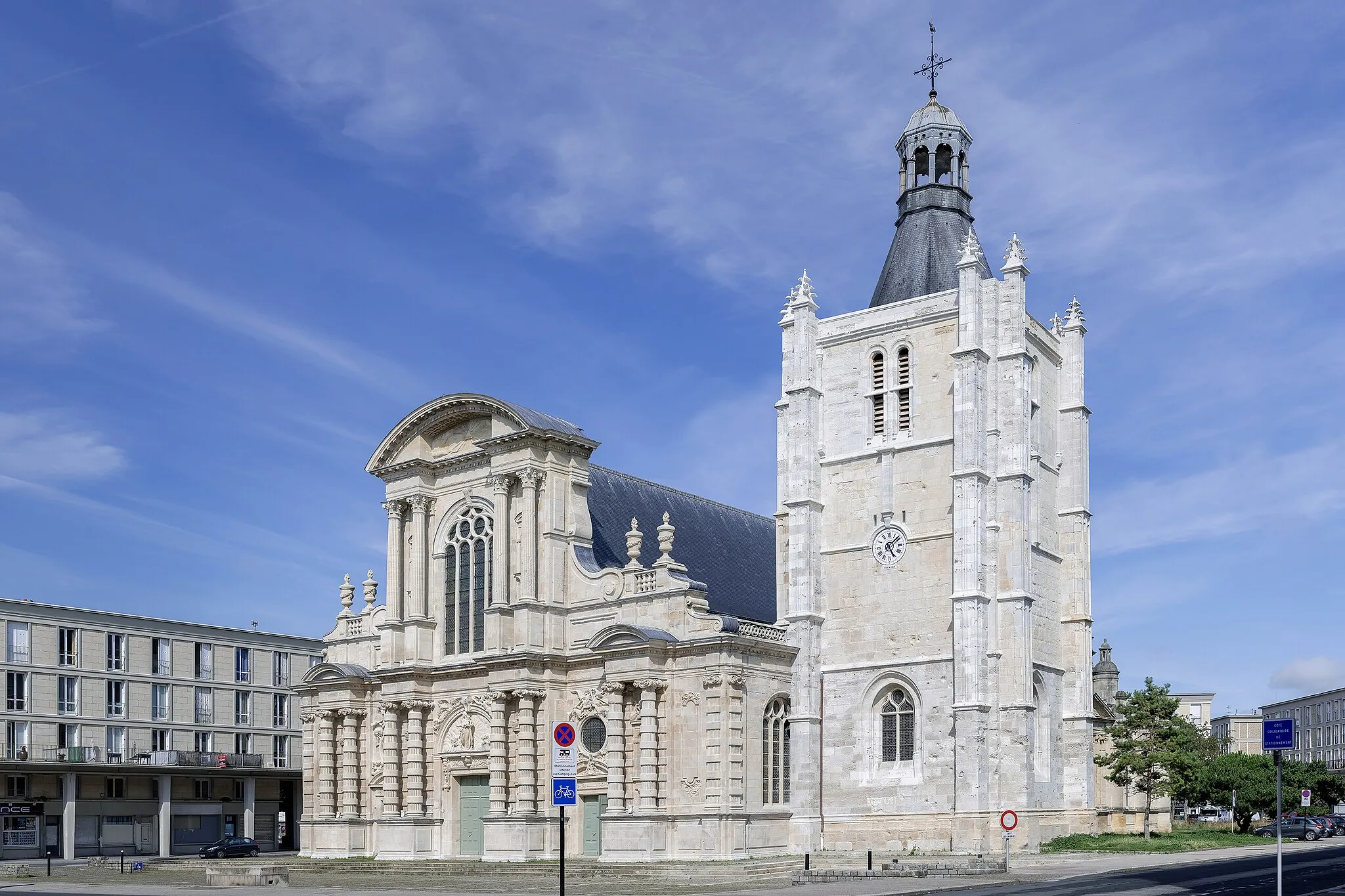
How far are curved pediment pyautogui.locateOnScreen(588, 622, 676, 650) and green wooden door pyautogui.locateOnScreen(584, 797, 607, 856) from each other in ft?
15.1

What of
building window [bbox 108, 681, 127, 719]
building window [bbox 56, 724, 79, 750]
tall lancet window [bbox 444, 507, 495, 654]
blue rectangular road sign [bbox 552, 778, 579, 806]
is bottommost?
building window [bbox 56, 724, 79, 750]

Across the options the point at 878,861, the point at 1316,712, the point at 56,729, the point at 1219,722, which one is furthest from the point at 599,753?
the point at 1219,722

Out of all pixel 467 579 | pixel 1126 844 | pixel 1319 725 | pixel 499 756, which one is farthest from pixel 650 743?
Answer: pixel 1319 725

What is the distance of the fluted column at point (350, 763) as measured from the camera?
47406 mm

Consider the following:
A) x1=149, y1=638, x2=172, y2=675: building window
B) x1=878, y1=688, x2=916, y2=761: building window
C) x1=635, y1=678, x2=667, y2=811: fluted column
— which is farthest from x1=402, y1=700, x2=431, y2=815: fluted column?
x1=149, y1=638, x2=172, y2=675: building window

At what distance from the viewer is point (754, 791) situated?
40.6 meters

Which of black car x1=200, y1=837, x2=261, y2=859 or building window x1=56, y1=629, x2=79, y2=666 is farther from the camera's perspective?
building window x1=56, y1=629, x2=79, y2=666

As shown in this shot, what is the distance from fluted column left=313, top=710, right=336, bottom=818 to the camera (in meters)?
Answer: 48.3

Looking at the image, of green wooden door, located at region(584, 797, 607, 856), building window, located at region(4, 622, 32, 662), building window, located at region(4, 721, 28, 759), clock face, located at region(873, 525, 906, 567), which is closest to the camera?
green wooden door, located at region(584, 797, 607, 856)

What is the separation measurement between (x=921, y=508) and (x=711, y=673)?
26.3ft

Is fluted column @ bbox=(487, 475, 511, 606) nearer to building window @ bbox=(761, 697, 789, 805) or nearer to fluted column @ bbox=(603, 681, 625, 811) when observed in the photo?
fluted column @ bbox=(603, 681, 625, 811)

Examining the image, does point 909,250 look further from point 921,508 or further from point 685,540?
point 685,540

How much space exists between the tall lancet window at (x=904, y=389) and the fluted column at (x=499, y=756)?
14759 mm

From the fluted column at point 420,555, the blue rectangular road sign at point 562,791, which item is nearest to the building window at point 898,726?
the fluted column at point 420,555
